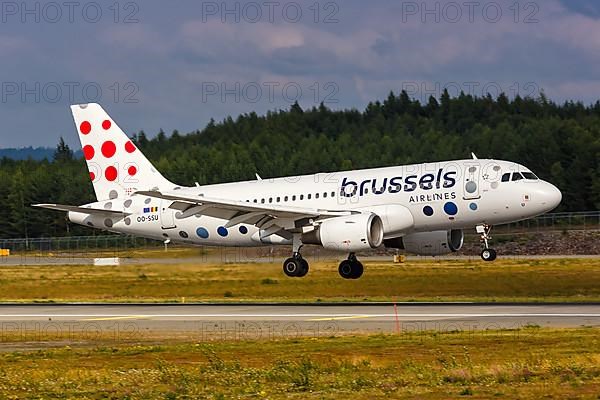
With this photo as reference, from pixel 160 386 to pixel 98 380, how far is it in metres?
1.72

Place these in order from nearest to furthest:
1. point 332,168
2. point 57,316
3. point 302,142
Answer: point 57,316 < point 332,168 < point 302,142

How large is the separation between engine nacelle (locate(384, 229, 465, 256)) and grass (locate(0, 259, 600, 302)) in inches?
61.5

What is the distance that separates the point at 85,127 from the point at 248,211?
13.2 metres

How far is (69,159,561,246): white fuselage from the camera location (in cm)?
5056

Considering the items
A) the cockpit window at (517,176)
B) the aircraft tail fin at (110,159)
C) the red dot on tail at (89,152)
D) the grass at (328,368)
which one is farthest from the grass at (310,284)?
the grass at (328,368)

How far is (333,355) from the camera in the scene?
2845 cm

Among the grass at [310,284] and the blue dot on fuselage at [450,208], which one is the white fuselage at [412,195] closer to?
the blue dot on fuselage at [450,208]

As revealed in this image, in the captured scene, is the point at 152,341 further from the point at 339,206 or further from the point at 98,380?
the point at 339,206

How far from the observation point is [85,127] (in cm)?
6219

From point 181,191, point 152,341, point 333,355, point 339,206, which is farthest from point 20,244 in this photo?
point 333,355

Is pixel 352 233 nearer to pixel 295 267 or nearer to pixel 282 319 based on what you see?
pixel 295 267

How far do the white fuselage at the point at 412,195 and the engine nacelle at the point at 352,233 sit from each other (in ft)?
1.95

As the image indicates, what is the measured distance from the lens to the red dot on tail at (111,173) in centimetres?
6019

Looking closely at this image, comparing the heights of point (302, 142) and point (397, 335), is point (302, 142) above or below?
above
